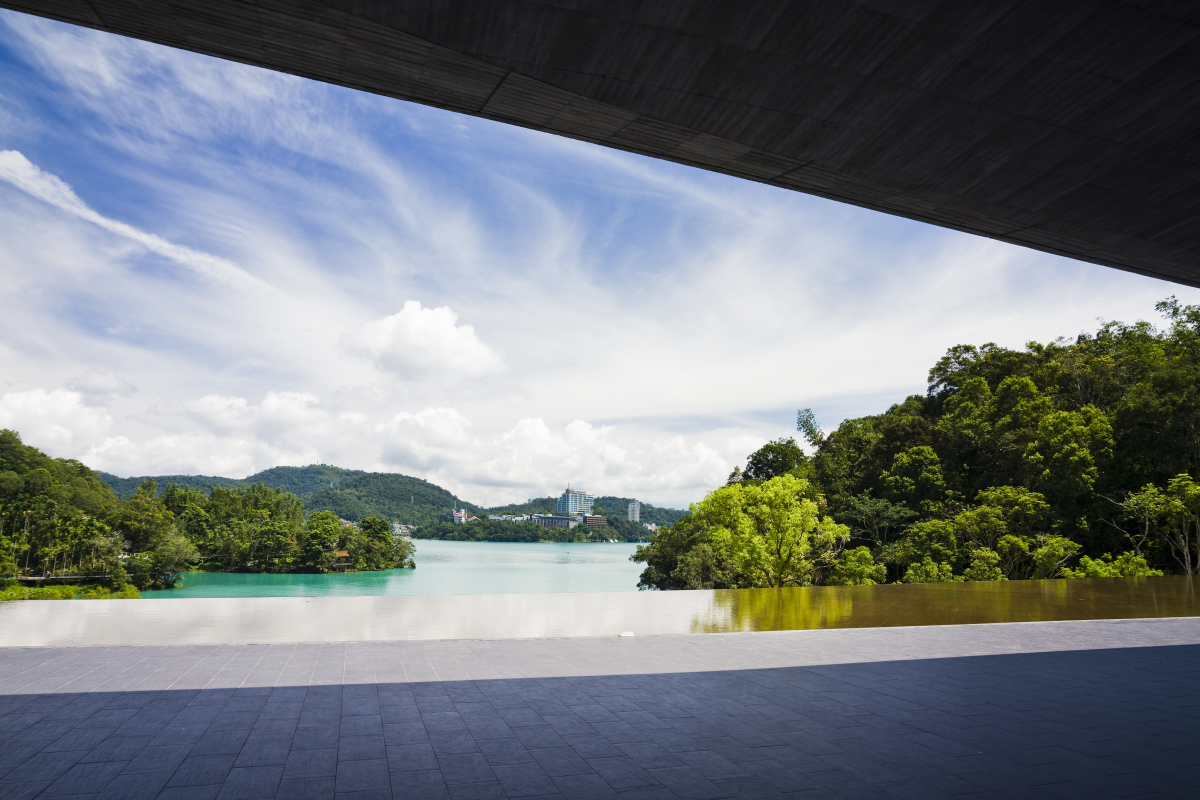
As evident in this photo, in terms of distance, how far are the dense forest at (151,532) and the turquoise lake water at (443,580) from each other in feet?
5.22

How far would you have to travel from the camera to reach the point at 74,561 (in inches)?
1478

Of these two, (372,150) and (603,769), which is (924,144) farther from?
(372,150)

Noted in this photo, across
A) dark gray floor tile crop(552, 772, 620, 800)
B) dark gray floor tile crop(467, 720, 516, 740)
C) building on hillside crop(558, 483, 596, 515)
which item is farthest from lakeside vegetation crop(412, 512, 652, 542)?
dark gray floor tile crop(552, 772, 620, 800)

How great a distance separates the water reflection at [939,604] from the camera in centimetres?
782

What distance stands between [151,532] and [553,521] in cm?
5979

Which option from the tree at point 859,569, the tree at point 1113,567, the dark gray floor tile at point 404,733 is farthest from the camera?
the tree at point 859,569

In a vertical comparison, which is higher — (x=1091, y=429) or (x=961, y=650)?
(x=1091, y=429)

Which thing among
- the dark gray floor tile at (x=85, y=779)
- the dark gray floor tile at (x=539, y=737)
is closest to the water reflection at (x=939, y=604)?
the dark gray floor tile at (x=539, y=737)

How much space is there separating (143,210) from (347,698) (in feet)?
185

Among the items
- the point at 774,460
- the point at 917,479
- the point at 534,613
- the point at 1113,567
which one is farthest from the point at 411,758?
the point at 774,460

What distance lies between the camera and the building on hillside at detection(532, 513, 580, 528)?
9594 cm

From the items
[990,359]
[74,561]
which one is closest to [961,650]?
[990,359]

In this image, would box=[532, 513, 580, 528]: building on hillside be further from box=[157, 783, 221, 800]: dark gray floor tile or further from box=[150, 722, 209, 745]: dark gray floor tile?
box=[157, 783, 221, 800]: dark gray floor tile

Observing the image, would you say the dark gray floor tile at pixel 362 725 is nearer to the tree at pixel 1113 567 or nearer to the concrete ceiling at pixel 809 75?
the concrete ceiling at pixel 809 75
